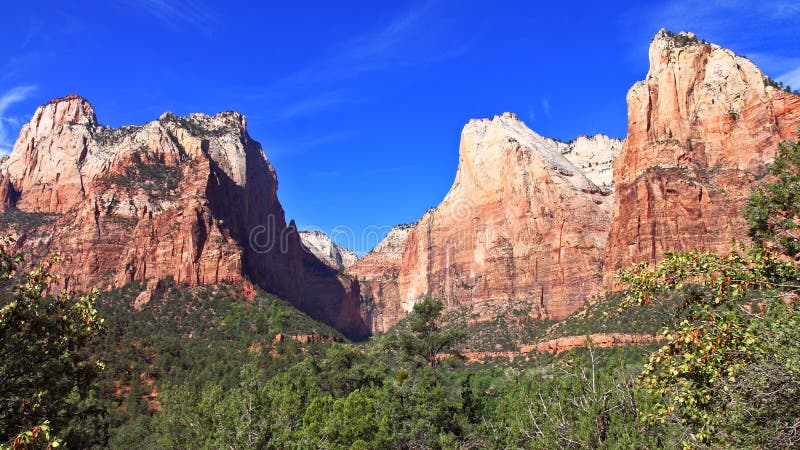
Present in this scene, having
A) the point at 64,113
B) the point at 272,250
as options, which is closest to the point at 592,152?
the point at 272,250

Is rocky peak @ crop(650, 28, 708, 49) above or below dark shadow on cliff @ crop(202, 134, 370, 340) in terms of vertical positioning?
above

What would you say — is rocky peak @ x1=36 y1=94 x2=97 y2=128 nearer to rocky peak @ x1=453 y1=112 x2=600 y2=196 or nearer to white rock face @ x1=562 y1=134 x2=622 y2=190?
rocky peak @ x1=453 y1=112 x2=600 y2=196

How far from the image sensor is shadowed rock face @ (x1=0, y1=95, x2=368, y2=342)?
333 feet

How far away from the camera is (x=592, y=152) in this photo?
167 m

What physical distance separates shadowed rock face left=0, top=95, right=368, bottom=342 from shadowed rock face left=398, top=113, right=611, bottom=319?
40.6 m

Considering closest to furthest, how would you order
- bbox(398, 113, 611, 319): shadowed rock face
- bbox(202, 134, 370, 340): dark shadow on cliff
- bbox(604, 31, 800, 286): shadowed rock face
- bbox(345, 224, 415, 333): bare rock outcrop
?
bbox(604, 31, 800, 286): shadowed rock face → bbox(398, 113, 611, 319): shadowed rock face → bbox(202, 134, 370, 340): dark shadow on cliff → bbox(345, 224, 415, 333): bare rock outcrop

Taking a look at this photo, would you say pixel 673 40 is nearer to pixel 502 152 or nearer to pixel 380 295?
pixel 502 152

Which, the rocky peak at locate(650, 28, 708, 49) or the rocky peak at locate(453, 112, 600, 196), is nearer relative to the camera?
the rocky peak at locate(650, 28, 708, 49)

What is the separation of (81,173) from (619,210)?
4251 inches

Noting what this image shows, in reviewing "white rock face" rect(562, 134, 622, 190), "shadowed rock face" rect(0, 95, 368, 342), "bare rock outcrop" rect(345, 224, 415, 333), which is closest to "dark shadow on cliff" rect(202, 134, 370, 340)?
"shadowed rock face" rect(0, 95, 368, 342)

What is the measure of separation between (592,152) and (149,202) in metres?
118

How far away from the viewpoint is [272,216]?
15650 centimetres

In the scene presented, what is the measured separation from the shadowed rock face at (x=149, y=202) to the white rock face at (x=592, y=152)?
3198 inches

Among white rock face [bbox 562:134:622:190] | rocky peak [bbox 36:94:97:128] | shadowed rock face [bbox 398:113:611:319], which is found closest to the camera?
shadowed rock face [bbox 398:113:611:319]
